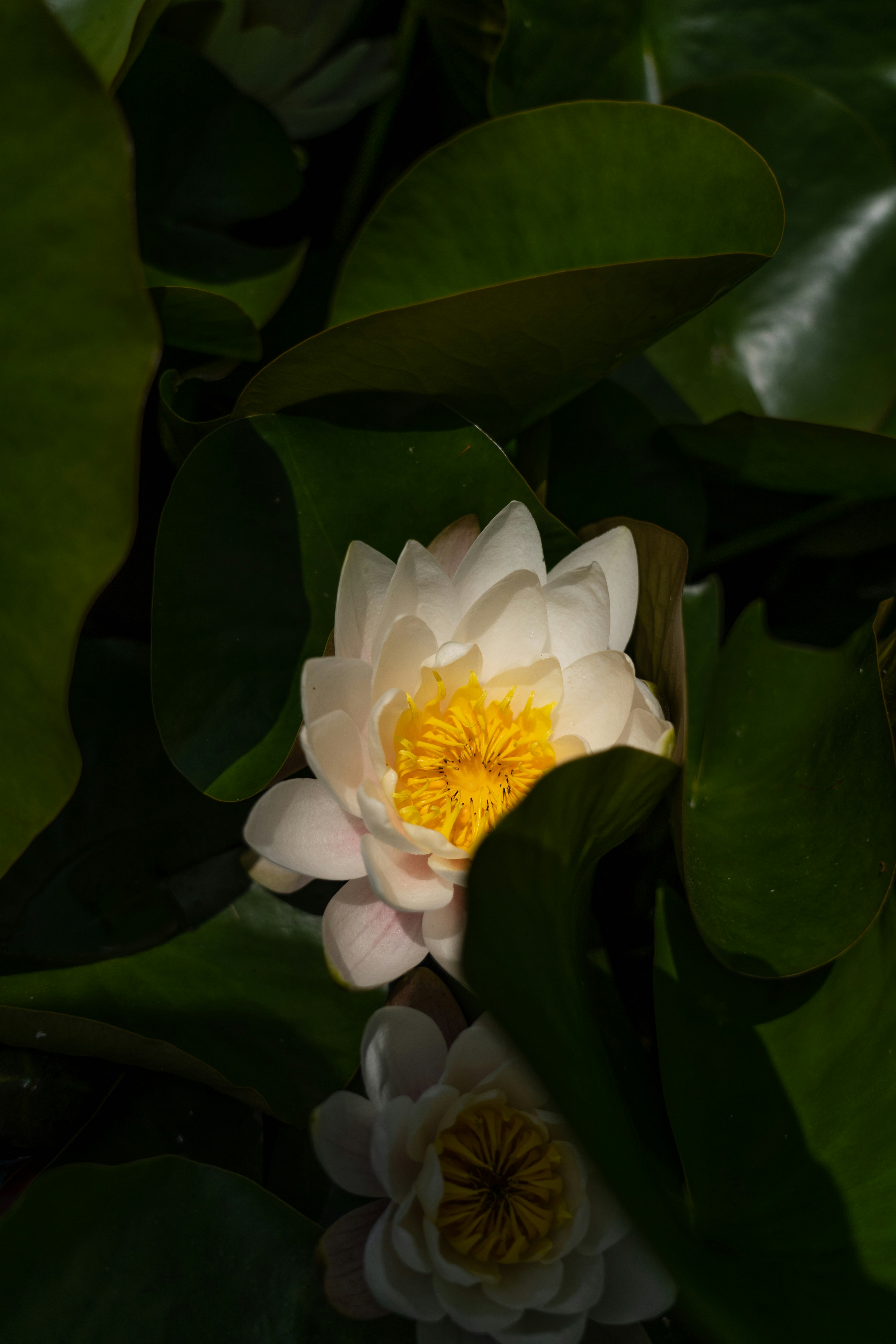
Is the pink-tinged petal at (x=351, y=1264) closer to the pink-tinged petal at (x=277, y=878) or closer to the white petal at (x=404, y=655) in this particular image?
the pink-tinged petal at (x=277, y=878)

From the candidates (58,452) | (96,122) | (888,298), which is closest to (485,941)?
(58,452)

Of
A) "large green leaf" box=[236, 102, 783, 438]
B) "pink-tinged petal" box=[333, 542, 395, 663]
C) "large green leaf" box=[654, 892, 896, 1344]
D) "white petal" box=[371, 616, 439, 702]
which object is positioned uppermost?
"large green leaf" box=[236, 102, 783, 438]

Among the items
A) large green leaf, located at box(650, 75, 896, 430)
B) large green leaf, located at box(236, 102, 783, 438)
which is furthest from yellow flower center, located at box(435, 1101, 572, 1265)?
large green leaf, located at box(650, 75, 896, 430)

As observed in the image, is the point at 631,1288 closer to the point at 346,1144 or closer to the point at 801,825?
the point at 346,1144

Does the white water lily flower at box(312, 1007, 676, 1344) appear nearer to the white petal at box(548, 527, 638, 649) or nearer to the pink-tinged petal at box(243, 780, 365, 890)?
the pink-tinged petal at box(243, 780, 365, 890)

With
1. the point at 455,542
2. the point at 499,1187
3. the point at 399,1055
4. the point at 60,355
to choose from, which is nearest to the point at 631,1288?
the point at 499,1187
